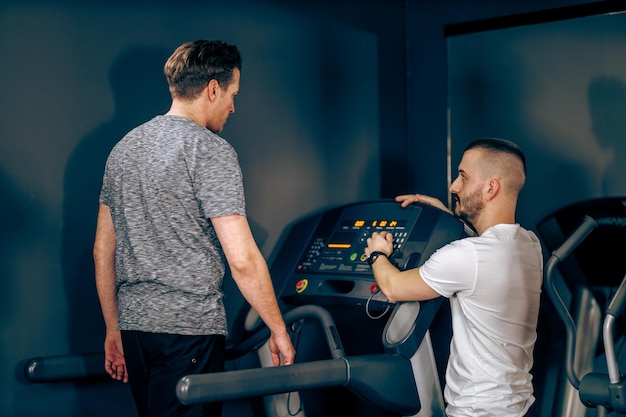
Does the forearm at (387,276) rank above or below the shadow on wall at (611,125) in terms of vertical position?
below

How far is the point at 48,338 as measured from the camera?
114 inches

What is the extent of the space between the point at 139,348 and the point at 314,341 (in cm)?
96

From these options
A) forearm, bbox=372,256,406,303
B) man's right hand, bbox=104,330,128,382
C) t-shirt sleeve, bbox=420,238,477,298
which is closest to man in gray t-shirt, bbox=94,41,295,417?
man's right hand, bbox=104,330,128,382

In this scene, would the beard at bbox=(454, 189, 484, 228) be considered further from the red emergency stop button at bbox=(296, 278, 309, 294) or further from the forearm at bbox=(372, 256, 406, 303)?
the red emergency stop button at bbox=(296, 278, 309, 294)

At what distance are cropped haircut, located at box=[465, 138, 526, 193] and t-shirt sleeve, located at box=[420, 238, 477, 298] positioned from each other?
288 millimetres

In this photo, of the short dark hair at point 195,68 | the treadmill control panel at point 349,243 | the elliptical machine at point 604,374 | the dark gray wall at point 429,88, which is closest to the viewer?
the elliptical machine at point 604,374

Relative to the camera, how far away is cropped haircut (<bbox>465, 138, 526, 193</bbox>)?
2.65 metres

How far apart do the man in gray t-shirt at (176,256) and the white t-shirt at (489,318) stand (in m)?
0.54

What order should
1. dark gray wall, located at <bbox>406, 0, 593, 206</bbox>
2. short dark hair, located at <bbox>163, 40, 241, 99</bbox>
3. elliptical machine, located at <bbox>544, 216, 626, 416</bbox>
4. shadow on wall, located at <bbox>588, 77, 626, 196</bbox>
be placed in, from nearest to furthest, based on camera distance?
elliptical machine, located at <bbox>544, 216, 626, 416</bbox> → short dark hair, located at <bbox>163, 40, 241, 99</bbox> → shadow on wall, located at <bbox>588, 77, 626, 196</bbox> → dark gray wall, located at <bbox>406, 0, 593, 206</bbox>

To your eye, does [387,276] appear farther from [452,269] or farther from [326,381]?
[326,381]

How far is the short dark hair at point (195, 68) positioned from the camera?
8.63ft

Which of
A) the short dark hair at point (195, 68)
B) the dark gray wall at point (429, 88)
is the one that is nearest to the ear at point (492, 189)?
the short dark hair at point (195, 68)

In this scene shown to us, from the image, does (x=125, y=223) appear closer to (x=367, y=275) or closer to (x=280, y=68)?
(x=367, y=275)

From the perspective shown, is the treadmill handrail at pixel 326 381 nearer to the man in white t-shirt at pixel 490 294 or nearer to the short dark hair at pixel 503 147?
the man in white t-shirt at pixel 490 294
